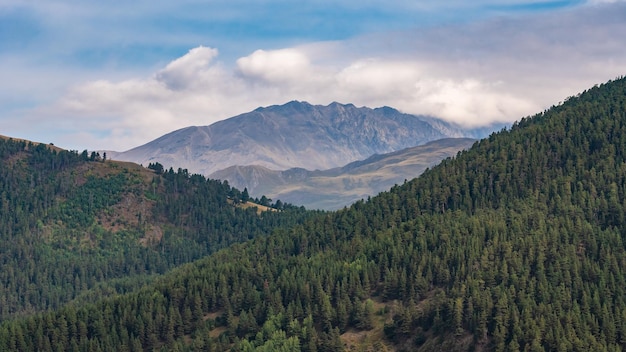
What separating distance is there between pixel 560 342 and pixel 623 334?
697 inches

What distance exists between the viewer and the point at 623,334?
19975 centimetres

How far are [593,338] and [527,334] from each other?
1481cm

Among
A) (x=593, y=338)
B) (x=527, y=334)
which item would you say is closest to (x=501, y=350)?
(x=527, y=334)

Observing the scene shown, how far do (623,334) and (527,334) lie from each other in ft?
75.9

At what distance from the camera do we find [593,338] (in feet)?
639

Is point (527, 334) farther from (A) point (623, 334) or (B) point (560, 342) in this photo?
(A) point (623, 334)

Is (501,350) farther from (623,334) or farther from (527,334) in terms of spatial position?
(623,334)

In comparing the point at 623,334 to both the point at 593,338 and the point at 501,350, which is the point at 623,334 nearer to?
the point at 593,338

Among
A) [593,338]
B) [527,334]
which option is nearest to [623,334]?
[593,338]

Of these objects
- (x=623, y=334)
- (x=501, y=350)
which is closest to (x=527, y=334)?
(x=501, y=350)

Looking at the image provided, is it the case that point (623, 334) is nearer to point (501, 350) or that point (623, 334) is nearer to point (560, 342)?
point (560, 342)

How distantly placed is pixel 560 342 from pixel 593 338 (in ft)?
26.0

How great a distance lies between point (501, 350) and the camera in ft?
647

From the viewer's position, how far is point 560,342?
193875mm
